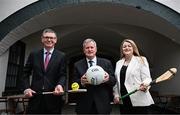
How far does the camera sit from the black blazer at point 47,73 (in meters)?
3.74

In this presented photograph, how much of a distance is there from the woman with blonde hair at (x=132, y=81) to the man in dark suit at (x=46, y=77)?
722 millimetres

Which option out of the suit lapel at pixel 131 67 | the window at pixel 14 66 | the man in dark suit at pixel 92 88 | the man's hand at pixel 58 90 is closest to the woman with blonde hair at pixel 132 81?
the suit lapel at pixel 131 67

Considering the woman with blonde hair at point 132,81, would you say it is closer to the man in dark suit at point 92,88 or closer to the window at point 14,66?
the man in dark suit at point 92,88

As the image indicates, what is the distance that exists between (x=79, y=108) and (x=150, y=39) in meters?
7.34

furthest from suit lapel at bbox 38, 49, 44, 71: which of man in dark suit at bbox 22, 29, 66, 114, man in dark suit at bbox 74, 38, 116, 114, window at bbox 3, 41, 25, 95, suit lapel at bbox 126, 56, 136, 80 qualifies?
window at bbox 3, 41, 25, 95

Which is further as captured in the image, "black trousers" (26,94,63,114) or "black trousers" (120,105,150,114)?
"black trousers" (120,105,150,114)

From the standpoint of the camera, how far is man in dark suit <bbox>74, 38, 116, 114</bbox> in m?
3.72

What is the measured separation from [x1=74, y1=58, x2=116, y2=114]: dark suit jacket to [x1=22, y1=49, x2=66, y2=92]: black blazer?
0.69 ft

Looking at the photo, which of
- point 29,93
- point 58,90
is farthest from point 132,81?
point 29,93

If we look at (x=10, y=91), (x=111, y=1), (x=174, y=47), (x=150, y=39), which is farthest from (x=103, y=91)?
(x=150, y=39)

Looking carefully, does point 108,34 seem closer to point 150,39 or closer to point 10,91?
point 150,39

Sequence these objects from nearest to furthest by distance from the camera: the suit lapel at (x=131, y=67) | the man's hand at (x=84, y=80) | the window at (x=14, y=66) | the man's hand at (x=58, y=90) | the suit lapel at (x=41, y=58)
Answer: the man's hand at (x=58, y=90)
the man's hand at (x=84, y=80)
the suit lapel at (x=41, y=58)
the suit lapel at (x=131, y=67)
the window at (x=14, y=66)

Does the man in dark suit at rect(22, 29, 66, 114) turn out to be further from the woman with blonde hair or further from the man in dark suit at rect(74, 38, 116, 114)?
the woman with blonde hair

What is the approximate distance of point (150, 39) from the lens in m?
10.7
